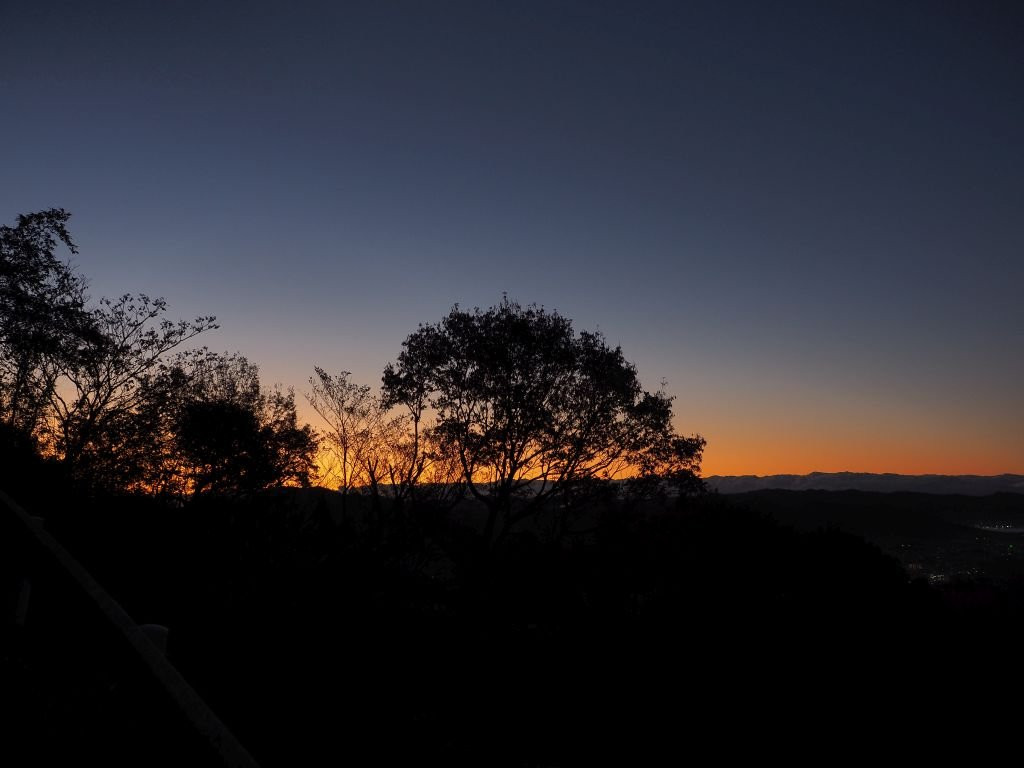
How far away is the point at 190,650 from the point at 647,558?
1195 centimetres

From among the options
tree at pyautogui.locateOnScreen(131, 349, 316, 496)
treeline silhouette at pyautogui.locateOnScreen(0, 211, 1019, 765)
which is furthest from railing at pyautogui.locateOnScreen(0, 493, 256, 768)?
tree at pyautogui.locateOnScreen(131, 349, 316, 496)

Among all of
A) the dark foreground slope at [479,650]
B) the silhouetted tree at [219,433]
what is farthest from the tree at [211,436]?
the dark foreground slope at [479,650]

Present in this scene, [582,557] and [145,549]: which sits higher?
[145,549]

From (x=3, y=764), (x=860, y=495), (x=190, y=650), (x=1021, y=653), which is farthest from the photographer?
(x=860, y=495)

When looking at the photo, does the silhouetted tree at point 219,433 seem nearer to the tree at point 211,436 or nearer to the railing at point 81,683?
the tree at point 211,436

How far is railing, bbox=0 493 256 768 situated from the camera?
2414 millimetres

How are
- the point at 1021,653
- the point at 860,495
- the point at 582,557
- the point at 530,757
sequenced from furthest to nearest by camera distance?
the point at 860,495
the point at 582,557
the point at 1021,653
the point at 530,757

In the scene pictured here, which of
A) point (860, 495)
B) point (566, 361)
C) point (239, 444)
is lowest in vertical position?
point (860, 495)

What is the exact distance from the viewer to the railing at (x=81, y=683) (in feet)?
7.92

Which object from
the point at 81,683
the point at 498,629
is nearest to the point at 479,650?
the point at 498,629

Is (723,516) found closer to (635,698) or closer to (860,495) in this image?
(635,698)

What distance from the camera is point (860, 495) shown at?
134m

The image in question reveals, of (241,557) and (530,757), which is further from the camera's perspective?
(241,557)

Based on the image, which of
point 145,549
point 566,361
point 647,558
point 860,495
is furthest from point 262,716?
point 860,495
